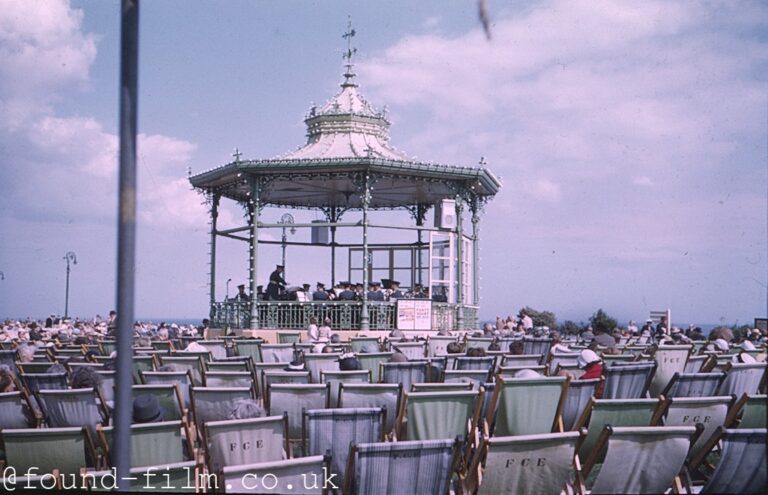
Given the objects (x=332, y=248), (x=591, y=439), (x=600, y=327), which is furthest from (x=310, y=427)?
(x=332, y=248)

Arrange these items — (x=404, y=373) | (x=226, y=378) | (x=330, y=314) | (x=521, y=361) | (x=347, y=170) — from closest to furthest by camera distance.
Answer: (x=226, y=378) < (x=404, y=373) < (x=521, y=361) < (x=347, y=170) < (x=330, y=314)

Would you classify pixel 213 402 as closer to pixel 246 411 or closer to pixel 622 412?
pixel 246 411

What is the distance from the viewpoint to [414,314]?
17.4 metres

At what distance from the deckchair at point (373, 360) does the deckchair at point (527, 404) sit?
2976 mm

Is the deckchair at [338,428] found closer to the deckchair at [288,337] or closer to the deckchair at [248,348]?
the deckchair at [248,348]

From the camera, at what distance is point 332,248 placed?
22875 millimetres

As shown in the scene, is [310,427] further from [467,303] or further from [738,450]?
[467,303]

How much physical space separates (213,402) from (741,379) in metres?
4.22

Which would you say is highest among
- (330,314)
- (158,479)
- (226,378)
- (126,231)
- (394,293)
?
(394,293)

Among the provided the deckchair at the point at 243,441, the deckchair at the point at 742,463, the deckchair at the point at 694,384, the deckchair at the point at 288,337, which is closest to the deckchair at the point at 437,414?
the deckchair at the point at 243,441

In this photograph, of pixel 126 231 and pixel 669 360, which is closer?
pixel 126 231

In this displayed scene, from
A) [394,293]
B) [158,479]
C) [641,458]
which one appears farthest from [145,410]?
[394,293]

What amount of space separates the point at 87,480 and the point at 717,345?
8.03 metres

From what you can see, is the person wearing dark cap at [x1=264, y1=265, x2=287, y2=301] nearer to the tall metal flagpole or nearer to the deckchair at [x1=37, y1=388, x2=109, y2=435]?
the deckchair at [x1=37, y1=388, x2=109, y2=435]
